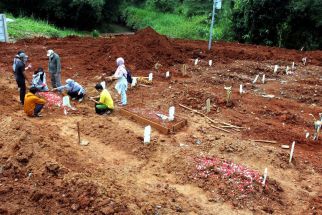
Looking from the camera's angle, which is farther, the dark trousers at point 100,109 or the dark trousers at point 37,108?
the dark trousers at point 100,109

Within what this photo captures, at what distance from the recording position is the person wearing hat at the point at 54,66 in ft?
39.9

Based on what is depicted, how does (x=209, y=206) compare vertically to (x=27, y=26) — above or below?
below

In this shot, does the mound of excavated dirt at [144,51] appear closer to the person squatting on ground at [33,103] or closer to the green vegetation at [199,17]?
the person squatting on ground at [33,103]

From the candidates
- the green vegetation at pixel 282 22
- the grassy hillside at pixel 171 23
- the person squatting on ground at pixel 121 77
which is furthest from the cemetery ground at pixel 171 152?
the grassy hillside at pixel 171 23

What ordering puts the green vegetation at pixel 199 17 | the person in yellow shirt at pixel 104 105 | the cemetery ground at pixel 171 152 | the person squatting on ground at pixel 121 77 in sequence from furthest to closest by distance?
the green vegetation at pixel 199 17, the person squatting on ground at pixel 121 77, the person in yellow shirt at pixel 104 105, the cemetery ground at pixel 171 152

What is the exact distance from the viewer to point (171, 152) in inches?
361

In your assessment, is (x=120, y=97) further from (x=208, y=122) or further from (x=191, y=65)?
(x=191, y=65)

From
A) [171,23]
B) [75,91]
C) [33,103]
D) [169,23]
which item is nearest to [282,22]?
[171,23]

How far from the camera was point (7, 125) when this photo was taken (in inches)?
381

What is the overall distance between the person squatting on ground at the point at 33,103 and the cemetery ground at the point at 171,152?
240 millimetres

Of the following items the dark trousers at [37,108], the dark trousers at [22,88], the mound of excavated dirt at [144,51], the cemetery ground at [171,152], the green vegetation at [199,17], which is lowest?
the cemetery ground at [171,152]

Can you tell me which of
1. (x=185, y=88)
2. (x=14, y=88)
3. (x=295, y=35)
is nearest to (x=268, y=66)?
(x=185, y=88)

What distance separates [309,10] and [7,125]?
61.8 ft

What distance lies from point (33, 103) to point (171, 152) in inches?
165
